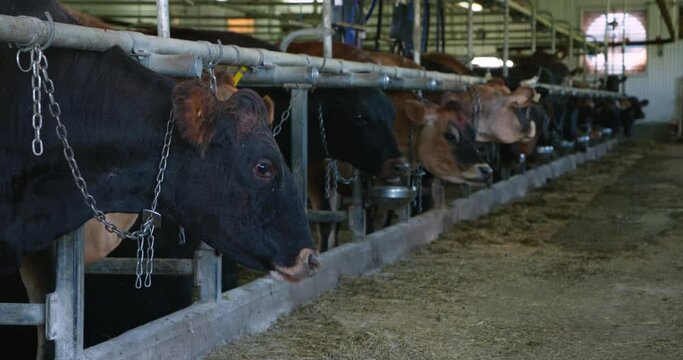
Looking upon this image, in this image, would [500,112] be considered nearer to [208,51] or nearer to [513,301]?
[513,301]

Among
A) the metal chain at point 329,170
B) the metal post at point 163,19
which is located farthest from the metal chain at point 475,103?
the metal post at point 163,19

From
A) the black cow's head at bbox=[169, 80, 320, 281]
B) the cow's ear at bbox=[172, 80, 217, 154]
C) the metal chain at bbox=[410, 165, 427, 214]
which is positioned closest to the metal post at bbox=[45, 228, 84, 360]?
the black cow's head at bbox=[169, 80, 320, 281]

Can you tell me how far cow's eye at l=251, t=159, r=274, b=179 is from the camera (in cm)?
355

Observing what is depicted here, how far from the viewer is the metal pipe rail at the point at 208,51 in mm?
3180

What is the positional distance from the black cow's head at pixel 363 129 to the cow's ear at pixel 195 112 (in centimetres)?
380

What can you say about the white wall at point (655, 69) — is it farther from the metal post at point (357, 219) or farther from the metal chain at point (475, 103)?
the metal post at point (357, 219)

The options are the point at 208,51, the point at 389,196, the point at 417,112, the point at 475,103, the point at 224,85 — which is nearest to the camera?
the point at 208,51

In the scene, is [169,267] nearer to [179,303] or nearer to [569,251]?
[179,303]

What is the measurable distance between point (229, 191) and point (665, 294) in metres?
3.49

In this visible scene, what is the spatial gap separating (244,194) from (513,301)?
283cm

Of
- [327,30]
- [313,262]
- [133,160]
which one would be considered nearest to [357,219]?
[327,30]

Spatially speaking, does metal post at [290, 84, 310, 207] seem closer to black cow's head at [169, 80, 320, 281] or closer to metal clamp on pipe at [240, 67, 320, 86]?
metal clamp on pipe at [240, 67, 320, 86]

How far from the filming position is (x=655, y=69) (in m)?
31.7

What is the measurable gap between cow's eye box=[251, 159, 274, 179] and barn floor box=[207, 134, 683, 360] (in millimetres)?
1270
